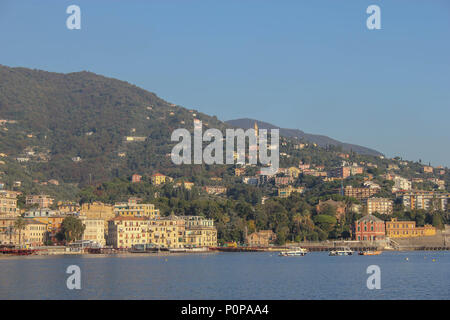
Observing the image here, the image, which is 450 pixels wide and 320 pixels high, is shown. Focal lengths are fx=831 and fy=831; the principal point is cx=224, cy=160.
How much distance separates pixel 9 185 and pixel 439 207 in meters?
94.2

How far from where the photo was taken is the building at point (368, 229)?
14788 centimetres

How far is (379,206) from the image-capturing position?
174 m

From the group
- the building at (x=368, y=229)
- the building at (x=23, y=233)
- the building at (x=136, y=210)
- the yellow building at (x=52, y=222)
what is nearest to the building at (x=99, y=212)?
the building at (x=136, y=210)

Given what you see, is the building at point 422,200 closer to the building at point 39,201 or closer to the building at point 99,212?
the building at point 99,212

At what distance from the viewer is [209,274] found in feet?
229

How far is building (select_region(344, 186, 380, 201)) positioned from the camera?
187 meters

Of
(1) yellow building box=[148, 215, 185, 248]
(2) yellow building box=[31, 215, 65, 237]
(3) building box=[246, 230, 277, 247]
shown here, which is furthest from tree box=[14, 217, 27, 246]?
(3) building box=[246, 230, 277, 247]

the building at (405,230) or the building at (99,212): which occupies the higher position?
the building at (99,212)

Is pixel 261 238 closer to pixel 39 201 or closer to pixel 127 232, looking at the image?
pixel 127 232

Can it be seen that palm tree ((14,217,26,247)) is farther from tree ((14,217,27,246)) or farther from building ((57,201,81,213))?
building ((57,201,81,213))

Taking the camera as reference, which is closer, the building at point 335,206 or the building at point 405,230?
the building at point 405,230

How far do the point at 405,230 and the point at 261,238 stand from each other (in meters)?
28.6

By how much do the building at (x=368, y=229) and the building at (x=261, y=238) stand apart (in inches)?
587
